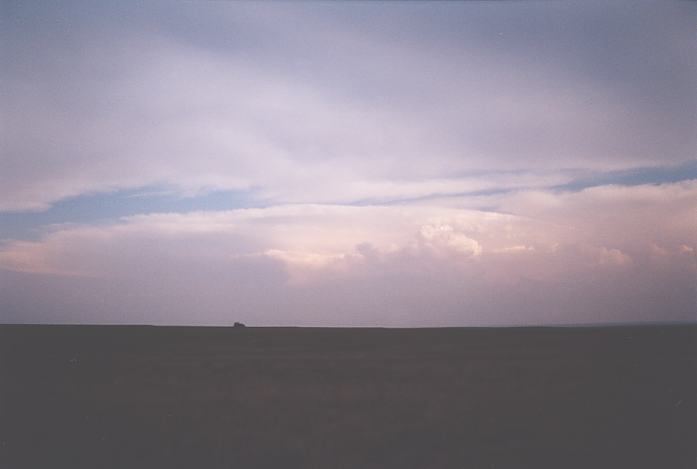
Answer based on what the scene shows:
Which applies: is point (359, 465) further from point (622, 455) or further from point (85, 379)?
point (85, 379)

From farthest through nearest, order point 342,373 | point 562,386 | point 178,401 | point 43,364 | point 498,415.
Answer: point 43,364 → point 342,373 → point 562,386 → point 178,401 → point 498,415

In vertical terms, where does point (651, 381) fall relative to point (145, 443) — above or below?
above

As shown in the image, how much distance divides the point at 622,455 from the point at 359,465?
21.7 ft

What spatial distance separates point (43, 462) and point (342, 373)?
608 inches

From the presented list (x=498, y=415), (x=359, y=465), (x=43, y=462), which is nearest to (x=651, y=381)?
(x=498, y=415)

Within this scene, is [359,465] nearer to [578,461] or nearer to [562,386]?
[578,461]

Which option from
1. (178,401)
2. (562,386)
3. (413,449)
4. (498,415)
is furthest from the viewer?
(562,386)

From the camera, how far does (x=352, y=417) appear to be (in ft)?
51.4

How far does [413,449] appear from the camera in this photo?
1280 cm

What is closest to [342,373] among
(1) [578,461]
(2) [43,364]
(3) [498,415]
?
(3) [498,415]

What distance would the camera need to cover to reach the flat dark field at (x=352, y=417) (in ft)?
39.6

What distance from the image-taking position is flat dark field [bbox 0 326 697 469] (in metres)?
12.1

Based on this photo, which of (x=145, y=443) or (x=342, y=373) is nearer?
(x=145, y=443)

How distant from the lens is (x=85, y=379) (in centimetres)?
2256
